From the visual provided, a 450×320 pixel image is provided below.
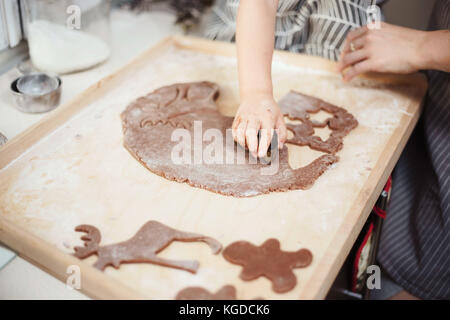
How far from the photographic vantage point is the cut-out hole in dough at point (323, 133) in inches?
39.1

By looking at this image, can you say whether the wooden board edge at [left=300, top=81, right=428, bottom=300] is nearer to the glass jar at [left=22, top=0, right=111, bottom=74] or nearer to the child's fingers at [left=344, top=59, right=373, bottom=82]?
the child's fingers at [left=344, top=59, right=373, bottom=82]

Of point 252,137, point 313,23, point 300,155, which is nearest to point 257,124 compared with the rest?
point 252,137

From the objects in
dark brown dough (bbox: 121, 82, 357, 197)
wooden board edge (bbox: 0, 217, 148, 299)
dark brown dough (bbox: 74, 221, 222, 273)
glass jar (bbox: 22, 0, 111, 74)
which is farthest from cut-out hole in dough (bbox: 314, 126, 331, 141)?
glass jar (bbox: 22, 0, 111, 74)

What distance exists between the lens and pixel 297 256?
699 millimetres

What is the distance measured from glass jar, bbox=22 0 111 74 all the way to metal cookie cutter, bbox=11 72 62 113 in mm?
111

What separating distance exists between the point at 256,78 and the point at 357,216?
1.21 feet

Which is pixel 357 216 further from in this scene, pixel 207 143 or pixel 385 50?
pixel 385 50

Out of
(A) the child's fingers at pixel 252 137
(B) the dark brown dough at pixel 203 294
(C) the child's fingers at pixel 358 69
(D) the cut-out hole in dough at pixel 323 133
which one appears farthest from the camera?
(C) the child's fingers at pixel 358 69

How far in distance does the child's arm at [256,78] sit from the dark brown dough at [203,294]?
289 millimetres

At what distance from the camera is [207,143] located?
0.95 m

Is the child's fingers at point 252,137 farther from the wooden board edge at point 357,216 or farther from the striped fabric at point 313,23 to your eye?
the striped fabric at point 313,23

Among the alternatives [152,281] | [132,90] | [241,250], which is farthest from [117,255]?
[132,90]

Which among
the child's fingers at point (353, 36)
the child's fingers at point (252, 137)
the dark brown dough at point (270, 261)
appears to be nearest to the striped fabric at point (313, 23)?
the child's fingers at point (353, 36)

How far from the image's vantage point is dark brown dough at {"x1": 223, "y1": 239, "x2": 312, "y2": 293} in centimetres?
66
